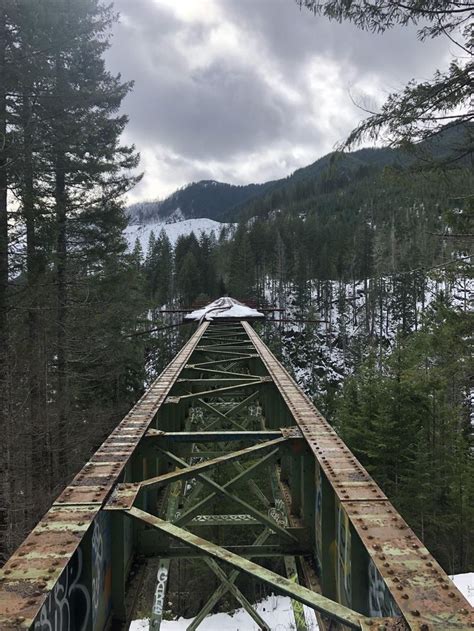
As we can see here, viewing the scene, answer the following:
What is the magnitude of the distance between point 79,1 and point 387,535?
1548 centimetres

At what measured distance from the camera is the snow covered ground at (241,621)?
11.4 metres

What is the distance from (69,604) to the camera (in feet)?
6.35

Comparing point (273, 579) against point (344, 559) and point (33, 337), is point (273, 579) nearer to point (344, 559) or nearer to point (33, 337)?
point (344, 559)

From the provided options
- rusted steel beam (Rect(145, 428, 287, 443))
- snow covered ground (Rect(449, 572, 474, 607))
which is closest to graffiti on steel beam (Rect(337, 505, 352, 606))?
rusted steel beam (Rect(145, 428, 287, 443))

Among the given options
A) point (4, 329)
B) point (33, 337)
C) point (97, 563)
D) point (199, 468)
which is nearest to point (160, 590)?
point (199, 468)

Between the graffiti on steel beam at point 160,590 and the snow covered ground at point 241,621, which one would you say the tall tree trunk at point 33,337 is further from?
the graffiti on steel beam at point 160,590

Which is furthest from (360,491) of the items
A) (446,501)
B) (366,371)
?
(446,501)

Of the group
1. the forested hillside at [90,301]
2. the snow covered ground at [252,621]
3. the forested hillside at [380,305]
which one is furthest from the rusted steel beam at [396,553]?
the snow covered ground at [252,621]

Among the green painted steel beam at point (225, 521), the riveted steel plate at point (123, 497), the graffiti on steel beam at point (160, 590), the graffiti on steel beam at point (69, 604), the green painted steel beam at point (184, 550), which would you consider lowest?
the graffiti on steel beam at point (160, 590)

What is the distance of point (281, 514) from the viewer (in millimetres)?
4531

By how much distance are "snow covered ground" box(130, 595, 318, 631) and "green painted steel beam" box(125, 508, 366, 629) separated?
10465 millimetres

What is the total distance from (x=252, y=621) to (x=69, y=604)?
13.3m

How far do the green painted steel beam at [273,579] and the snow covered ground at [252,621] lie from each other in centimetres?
904

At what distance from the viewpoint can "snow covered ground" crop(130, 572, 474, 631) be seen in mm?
10695
